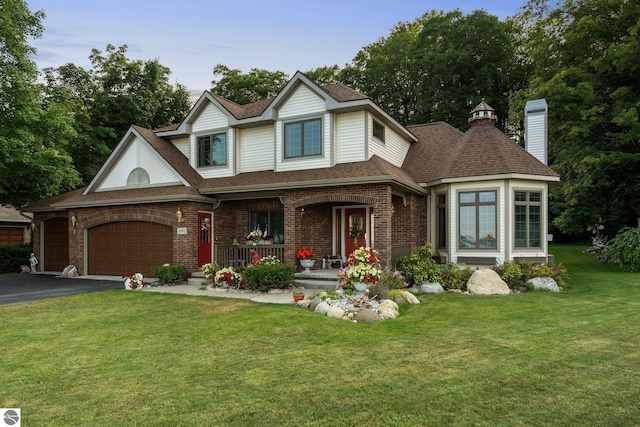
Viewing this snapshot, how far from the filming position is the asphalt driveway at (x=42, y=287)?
453 inches

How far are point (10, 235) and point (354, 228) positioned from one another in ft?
75.2

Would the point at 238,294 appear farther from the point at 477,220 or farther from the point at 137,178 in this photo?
the point at 477,220

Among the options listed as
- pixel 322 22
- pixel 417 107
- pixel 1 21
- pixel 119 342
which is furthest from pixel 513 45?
pixel 119 342

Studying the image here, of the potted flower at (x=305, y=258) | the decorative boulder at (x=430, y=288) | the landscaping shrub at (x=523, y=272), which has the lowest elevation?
the decorative boulder at (x=430, y=288)

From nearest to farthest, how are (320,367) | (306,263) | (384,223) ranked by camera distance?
(320,367) → (384,223) → (306,263)

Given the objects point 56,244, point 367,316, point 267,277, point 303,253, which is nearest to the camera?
point 367,316

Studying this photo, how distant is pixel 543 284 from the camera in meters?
11.9

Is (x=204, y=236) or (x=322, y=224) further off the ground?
(x=322, y=224)

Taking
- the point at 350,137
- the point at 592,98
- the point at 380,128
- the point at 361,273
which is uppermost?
the point at 592,98

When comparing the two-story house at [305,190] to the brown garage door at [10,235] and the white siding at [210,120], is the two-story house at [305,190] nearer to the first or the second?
the white siding at [210,120]

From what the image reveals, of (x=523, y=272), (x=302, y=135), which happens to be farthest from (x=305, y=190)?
(x=523, y=272)

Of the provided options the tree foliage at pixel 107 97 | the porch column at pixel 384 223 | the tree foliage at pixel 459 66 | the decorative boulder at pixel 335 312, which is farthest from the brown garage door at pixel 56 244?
the tree foliage at pixel 459 66

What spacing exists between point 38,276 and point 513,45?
1330 inches

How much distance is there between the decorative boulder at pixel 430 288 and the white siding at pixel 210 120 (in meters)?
9.26
